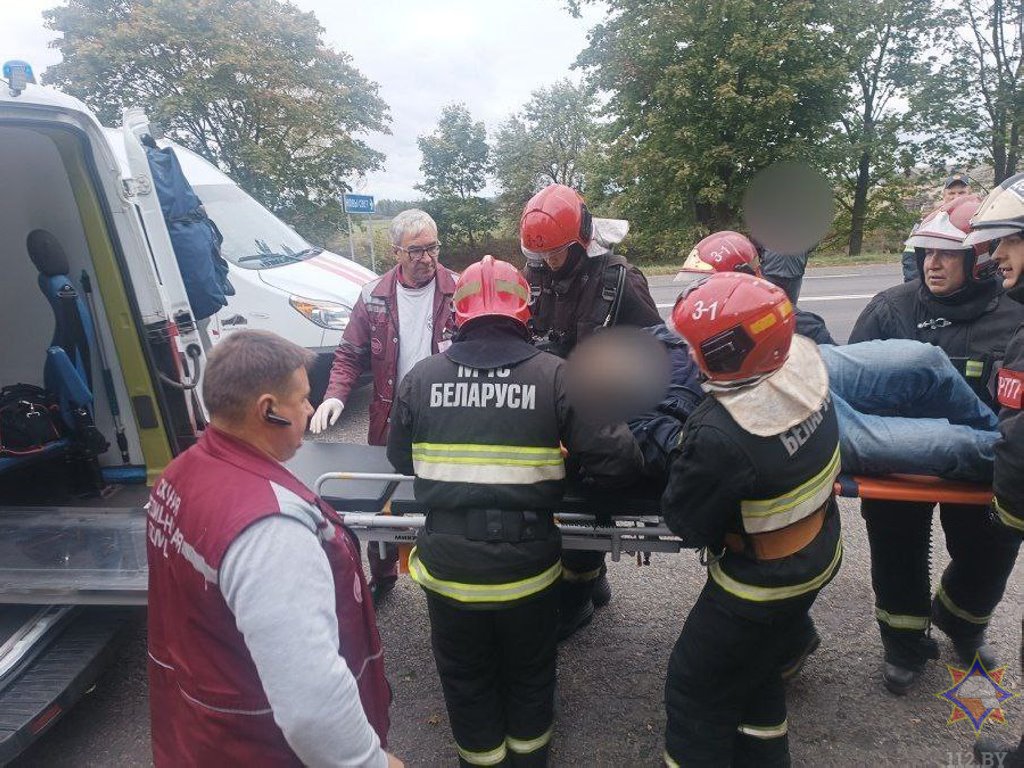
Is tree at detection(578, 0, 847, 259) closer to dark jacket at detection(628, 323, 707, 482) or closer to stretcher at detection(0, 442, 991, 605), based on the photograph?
dark jacket at detection(628, 323, 707, 482)

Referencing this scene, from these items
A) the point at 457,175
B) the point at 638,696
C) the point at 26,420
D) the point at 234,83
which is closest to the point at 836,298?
the point at 638,696

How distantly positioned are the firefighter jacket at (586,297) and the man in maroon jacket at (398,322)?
0.50m

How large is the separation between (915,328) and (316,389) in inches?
190

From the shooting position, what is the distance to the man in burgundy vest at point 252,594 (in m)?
1.21

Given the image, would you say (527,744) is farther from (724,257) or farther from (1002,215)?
(1002,215)

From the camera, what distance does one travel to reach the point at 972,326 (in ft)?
8.71

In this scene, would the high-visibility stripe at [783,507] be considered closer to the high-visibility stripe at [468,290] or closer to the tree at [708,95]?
the high-visibility stripe at [468,290]

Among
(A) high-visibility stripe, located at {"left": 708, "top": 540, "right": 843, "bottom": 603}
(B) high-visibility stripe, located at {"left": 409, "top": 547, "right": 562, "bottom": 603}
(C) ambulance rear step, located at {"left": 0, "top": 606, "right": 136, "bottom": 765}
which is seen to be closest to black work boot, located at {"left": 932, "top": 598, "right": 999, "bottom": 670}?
(A) high-visibility stripe, located at {"left": 708, "top": 540, "right": 843, "bottom": 603}

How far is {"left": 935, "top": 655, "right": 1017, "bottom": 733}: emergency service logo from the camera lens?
2.55 metres

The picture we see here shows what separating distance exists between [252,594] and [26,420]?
3408 mm

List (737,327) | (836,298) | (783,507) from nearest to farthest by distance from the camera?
(737,327), (783,507), (836,298)

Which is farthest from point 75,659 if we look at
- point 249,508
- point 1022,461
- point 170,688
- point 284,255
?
point 284,255

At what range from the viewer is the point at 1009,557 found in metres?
2.62

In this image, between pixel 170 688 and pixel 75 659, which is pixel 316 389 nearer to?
pixel 75 659
